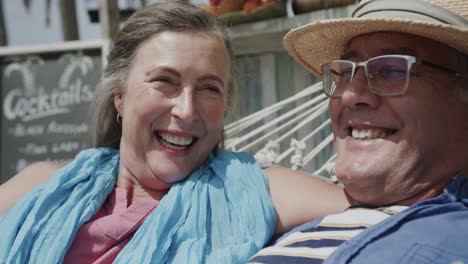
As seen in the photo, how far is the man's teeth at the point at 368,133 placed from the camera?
4.90 feet

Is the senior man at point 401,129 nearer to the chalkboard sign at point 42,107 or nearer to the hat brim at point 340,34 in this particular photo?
the hat brim at point 340,34

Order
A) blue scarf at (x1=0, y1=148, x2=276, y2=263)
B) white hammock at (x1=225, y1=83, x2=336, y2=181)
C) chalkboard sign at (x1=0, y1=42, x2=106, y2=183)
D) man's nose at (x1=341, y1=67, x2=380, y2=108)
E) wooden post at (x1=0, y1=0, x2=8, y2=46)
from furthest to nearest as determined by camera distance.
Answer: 1. wooden post at (x1=0, y1=0, x2=8, y2=46)
2. chalkboard sign at (x1=0, y1=42, x2=106, y2=183)
3. white hammock at (x1=225, y1=83, x2=336, y2=181)
4. blue scarf at (x1=0, y1=148, x2=276, y2=263)
5. man's nose at (x1=341, y1=67, x2=380, y2=108)

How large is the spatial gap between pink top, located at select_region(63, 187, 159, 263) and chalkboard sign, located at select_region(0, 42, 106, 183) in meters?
2.49

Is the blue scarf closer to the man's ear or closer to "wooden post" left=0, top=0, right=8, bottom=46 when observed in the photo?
the man's ear

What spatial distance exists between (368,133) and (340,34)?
0.28 meters

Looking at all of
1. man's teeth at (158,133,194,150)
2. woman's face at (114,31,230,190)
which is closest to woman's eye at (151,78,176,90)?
woman's face at (114,31,230,190)

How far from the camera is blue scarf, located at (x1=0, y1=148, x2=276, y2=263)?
1715 millimetres

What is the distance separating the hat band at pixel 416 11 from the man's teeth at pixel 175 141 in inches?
26.1

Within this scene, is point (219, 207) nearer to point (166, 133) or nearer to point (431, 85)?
point (166, 133)

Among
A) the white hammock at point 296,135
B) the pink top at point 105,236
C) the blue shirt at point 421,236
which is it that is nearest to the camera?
the blue shirt at point 421,236

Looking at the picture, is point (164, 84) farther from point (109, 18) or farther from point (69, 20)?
point (69, 20)

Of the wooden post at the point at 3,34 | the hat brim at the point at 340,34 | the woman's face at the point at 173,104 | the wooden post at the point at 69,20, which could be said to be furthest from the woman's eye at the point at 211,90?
the wooden post at the point at 69,20

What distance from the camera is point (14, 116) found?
4.44m

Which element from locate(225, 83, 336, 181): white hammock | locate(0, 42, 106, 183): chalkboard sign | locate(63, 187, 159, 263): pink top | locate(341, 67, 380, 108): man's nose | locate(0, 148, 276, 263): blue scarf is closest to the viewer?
locate(341, 67, 380, 108): man's nose
